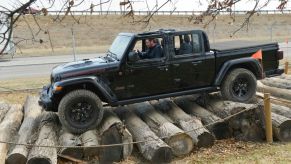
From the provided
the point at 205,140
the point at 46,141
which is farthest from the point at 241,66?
the point at 46,141

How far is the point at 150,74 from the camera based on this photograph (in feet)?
33.7

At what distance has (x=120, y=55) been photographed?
10188 millimetres

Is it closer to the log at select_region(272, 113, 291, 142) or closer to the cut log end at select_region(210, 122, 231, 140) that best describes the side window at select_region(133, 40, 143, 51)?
the cut log end at select_region(210, 122, 231, 140)

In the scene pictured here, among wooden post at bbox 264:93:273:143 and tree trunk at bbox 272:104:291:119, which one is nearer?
wooden post at bbox 264:93:273:143

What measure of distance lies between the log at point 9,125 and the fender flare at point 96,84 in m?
1.58

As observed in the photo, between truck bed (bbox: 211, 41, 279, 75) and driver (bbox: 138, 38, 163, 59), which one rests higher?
driver (bbox: 138, 38, 163, 59)

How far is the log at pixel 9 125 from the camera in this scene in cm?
892

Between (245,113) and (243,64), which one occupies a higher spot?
(243,64)

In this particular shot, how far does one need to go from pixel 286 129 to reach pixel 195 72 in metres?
2.43

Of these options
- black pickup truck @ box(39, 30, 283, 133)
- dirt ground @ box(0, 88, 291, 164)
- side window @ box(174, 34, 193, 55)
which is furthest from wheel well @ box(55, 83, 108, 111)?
side window @ box(174, 34, 193, 55)

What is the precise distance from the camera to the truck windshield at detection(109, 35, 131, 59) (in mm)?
10258

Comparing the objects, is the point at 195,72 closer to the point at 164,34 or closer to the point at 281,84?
the point at 164,34

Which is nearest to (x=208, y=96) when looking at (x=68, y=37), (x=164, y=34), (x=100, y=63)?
(x=164, y=34)

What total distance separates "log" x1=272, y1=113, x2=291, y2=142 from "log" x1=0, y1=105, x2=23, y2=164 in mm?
5688
